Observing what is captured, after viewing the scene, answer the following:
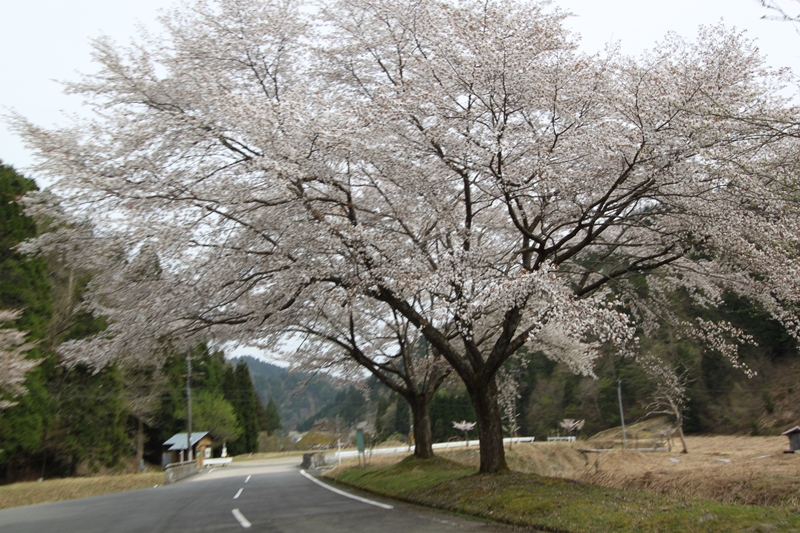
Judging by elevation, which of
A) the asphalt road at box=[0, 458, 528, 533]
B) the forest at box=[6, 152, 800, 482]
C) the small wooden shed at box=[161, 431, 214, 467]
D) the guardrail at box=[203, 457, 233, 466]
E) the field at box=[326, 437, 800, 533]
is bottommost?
the guardrail at box=[203, 457, 233, 466]

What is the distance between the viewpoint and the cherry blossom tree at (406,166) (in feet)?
33.1

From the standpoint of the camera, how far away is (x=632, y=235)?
Answer: 13078 mm

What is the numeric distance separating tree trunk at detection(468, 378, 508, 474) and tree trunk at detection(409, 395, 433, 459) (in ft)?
20.5

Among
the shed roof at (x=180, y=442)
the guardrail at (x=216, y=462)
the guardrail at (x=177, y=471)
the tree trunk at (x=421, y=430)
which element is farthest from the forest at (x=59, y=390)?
the tree trunk at (x=421, y=430)

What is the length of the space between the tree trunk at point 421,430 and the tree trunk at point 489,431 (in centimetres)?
625

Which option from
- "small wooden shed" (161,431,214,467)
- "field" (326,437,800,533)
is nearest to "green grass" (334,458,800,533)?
"field" (326,437,800,533)

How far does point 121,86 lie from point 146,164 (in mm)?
1650

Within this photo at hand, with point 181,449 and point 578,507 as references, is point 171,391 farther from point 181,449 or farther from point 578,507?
point 578,507

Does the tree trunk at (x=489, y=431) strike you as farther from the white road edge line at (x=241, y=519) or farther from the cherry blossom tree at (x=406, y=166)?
the white road edge line at (x=241, y=519)

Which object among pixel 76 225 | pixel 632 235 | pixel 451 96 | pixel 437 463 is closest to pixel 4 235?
pixel 76 225

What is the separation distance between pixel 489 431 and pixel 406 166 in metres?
5.42

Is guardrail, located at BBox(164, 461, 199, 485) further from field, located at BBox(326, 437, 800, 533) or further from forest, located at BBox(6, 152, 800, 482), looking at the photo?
field, located at BBox(326, 437, 800, 533)

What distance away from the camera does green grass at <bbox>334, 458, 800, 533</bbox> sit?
21.4ft

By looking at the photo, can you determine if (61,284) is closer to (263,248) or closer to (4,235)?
(4,235)
